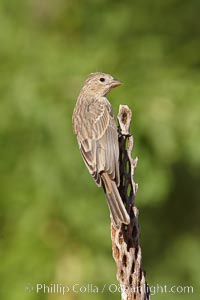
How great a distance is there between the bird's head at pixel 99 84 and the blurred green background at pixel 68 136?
2.02 m

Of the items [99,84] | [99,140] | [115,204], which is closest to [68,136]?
[99,84]

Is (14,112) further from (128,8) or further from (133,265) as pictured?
(133,265)

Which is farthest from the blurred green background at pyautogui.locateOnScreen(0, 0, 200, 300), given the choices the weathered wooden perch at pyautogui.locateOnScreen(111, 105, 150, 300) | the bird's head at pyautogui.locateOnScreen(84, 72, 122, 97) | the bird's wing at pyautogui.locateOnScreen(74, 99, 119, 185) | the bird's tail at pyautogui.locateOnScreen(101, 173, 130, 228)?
the weathered wooden perch at pyautogui.locateOnScreen(111, 105, 150, 300)

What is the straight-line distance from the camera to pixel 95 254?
916cm

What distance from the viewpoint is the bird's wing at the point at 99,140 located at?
5.05 metres

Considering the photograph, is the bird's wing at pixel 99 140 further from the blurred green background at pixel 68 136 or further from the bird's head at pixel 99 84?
the blurred green background at pixel 68 136

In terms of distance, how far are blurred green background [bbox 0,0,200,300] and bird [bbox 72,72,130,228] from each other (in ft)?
6.96

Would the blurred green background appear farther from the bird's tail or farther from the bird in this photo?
the bird's tail

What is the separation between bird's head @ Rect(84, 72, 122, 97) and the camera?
6473 mm

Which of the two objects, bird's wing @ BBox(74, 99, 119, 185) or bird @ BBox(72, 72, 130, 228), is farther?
bird's wing @ BBox(74, 99, 119, 185)

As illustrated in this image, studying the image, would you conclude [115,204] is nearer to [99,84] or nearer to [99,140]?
[99,140]

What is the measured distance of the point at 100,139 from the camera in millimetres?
5602

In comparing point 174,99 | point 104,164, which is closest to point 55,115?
point 174,99

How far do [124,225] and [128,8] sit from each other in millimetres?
6833
